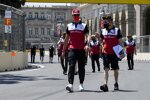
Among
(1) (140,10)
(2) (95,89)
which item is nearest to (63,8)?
(1) (140,10)

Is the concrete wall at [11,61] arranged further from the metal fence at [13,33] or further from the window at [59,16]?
the window at [59,16]

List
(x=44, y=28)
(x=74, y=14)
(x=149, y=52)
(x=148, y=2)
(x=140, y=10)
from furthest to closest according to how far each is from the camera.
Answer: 1. (x=44, y=28)
2. (x=140, y=10)
3. (x=149, y=52)
4. (x=148, y=2)
5. (x=74, y=14)

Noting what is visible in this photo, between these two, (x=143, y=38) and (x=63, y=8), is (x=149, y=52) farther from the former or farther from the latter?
(x=63, y=8)

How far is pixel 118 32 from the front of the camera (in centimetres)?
1427

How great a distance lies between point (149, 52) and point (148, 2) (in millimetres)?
5901

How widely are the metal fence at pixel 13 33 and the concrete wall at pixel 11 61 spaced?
0.32m

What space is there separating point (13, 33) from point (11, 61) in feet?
5.32

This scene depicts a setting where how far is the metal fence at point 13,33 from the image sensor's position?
2595 centimetres

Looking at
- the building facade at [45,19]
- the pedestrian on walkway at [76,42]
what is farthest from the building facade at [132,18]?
the building facade at [45,19]

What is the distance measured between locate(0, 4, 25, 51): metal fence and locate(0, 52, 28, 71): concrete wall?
320mm

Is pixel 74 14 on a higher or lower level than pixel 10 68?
higher

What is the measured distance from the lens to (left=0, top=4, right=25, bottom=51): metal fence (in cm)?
2595

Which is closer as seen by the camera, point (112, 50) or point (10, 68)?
point (112, 50)

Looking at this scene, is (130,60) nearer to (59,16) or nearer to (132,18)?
(132,18)
